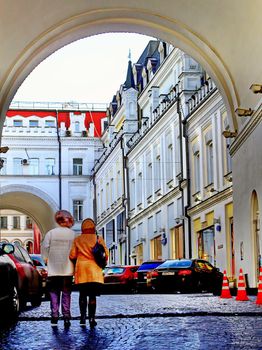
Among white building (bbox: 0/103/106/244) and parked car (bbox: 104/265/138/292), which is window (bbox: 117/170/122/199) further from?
parked car (bbox: 104/265/138/292)

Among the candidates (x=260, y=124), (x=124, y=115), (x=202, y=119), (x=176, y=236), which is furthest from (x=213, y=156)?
(x=124, y=115)

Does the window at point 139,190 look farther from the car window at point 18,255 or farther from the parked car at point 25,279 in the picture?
the car window at point 18,255

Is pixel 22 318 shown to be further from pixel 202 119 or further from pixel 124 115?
pixel 124 115

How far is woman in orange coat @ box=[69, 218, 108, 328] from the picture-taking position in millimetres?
11055

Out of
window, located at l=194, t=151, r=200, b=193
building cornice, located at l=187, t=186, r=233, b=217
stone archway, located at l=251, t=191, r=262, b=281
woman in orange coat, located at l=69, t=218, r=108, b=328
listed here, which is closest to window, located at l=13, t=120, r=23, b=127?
window, located at l=194, t=151, r=200, b=193

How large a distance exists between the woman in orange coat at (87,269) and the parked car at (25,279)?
337 centimetres

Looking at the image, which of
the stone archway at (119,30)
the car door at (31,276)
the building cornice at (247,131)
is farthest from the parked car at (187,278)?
the car door at (31,276)

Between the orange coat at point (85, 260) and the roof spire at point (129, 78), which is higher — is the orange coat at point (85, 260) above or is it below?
below

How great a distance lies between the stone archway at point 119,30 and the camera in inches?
795

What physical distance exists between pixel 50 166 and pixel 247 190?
44.0m

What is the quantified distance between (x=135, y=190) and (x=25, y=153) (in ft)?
55.0

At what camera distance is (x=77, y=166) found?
64.4 meters

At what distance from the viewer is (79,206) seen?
211 ft

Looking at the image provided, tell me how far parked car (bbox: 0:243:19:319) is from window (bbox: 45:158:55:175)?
1948 inches
